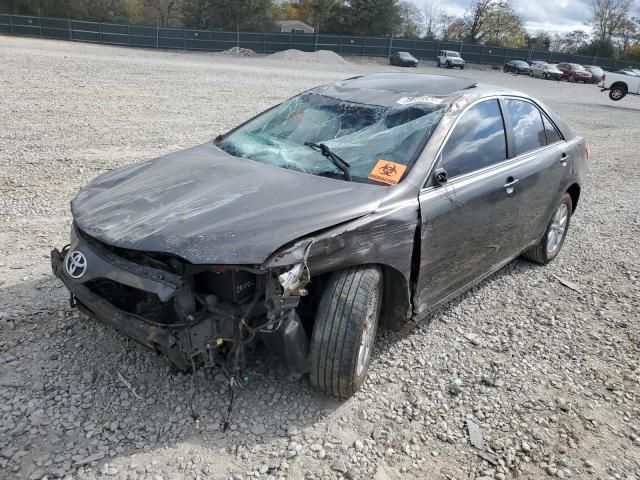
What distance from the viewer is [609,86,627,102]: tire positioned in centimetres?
2479

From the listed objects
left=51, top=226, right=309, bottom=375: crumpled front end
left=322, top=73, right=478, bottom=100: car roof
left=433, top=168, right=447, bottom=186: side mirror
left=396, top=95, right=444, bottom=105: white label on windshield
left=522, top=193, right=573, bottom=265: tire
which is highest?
left=322, top=73, right=478, bottom=100: car roof

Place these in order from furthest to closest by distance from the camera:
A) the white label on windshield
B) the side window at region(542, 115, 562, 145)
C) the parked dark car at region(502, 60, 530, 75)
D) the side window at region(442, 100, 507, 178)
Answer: the parked dark car at region(502, 60, 530, 75), the side window at region(542, 115, 562, 145), the white label on windshield, the side window at region(442, 100, 507, 178)

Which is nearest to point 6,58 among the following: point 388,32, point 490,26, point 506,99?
point 506,99

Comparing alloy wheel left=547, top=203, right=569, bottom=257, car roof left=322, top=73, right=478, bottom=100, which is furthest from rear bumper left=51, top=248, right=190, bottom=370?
alloy wheel left=547, top=203, right=569, bottom=257

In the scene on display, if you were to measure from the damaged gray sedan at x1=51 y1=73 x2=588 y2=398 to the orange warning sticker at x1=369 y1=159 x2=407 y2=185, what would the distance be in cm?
1

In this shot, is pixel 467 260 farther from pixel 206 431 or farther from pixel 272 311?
pixel 206 431

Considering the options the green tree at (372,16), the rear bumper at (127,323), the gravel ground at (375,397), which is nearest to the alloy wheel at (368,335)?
the gravel ground at (375,397)

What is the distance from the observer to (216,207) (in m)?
2.79

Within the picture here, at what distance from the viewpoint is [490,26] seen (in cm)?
6788

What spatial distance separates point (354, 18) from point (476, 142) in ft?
179

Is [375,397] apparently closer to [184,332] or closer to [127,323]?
[184,332]

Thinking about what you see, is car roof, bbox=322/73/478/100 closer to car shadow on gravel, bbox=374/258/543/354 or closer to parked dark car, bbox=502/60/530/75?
car shadow on gravel, bbox=374/258/543/354

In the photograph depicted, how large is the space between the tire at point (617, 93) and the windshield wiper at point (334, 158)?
2607 centimetres

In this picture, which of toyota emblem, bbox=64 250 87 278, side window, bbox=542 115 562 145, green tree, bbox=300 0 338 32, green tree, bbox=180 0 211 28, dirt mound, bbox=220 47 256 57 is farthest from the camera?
green tree, bbox=300 0 338 32
